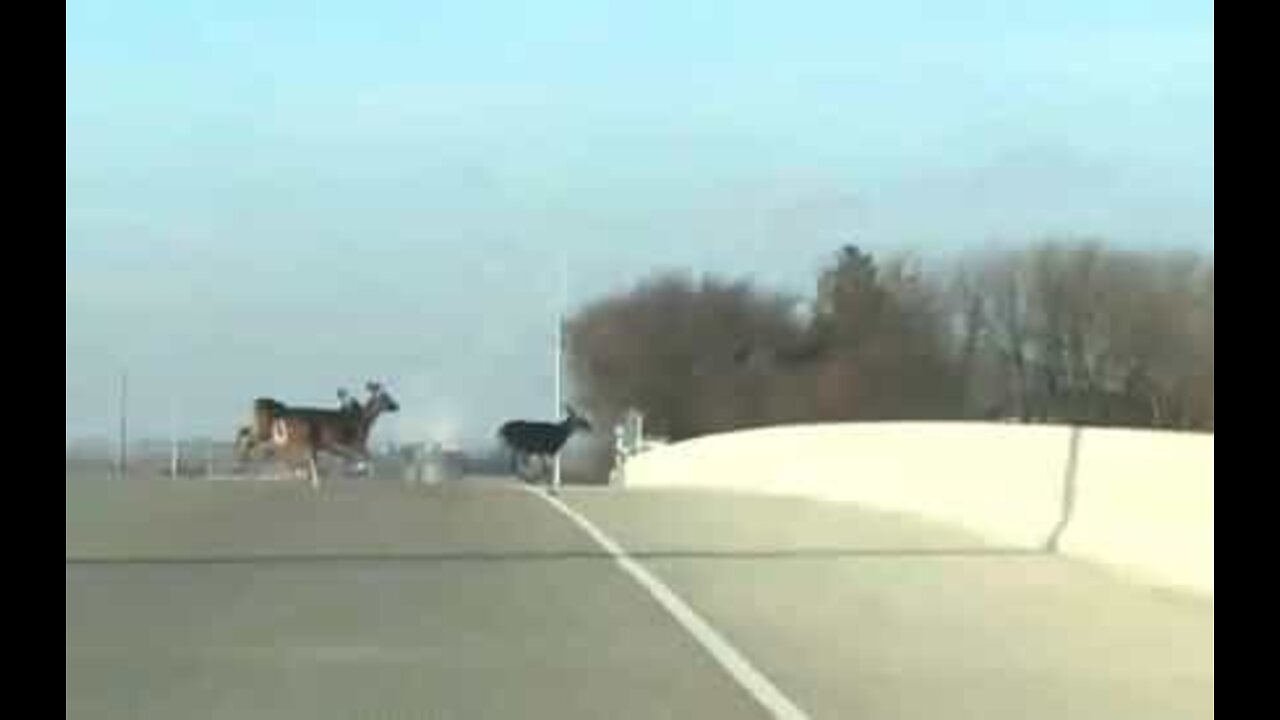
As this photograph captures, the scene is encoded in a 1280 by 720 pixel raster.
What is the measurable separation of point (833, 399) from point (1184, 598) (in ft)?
299

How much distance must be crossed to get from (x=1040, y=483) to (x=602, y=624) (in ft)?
29.2

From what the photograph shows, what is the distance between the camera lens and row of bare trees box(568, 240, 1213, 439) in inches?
3900

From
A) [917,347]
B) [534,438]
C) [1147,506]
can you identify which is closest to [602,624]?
[1147,506]

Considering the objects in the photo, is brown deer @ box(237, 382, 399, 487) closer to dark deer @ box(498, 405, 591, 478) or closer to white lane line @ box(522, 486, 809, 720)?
dark deer @ box(498, 405, 591, 478)

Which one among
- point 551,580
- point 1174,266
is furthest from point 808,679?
point 1174,266

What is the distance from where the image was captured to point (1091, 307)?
103m

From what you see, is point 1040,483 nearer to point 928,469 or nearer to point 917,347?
point 928,469

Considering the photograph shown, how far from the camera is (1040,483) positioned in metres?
22.9

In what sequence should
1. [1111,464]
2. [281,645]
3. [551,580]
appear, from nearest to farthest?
[281,645] → [551,580] → [1111,464]

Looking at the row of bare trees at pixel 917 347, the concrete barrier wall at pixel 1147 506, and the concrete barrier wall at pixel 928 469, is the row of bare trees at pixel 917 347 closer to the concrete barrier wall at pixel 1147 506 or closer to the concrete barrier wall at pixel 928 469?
the concrete barrier wall at pixel 928 469

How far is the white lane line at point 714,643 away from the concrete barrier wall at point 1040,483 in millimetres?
3975

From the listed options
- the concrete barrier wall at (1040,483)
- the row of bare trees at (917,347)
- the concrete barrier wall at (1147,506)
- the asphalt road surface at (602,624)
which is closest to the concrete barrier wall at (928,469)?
the concrete barrier wall at (1040,483)

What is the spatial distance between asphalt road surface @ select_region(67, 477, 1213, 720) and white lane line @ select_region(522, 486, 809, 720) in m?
0.03
